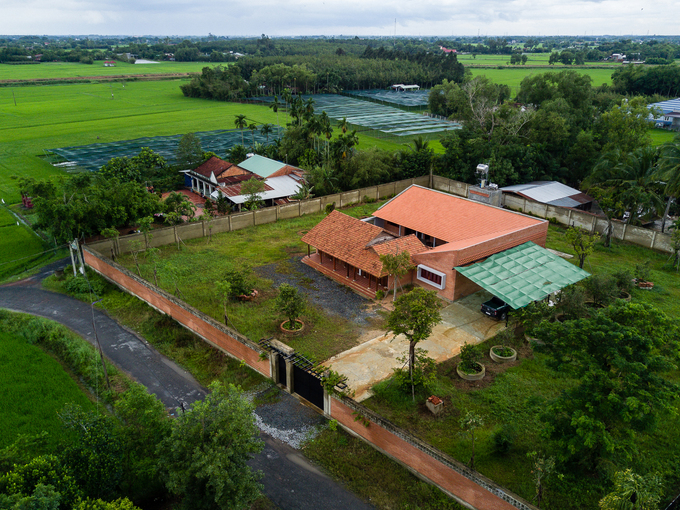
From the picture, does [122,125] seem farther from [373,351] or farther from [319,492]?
[319,492]

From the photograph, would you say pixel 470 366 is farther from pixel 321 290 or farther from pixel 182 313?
pixel 182 313

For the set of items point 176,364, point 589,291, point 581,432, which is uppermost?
point 581,432

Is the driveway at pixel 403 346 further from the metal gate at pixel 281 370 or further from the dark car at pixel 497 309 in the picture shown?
the metal gate at pixel 281 370

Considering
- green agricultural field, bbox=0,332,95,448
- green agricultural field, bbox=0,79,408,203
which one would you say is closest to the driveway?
green agricultural field, bbox=0,332,95,448

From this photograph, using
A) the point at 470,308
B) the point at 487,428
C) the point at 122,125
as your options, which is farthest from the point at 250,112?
the point at 487,428

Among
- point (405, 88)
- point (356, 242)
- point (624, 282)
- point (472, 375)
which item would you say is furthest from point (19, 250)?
point (405, 88)

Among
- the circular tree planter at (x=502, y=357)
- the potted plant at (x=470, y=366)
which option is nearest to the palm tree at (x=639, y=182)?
the circular tree planter at (x=502, y=357)
